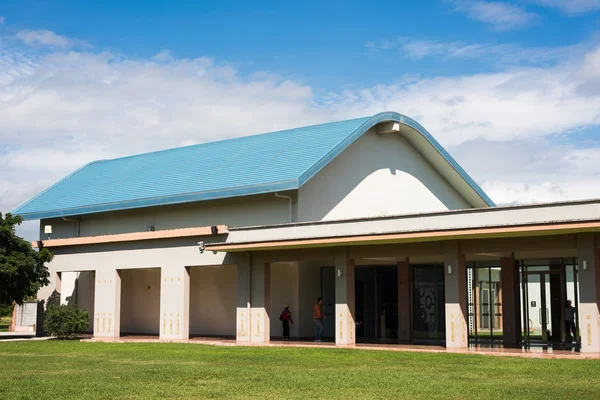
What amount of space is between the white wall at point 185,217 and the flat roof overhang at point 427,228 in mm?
1981

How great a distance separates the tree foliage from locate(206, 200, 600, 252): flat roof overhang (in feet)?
26.1

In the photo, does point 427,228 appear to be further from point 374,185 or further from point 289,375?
point 374,185

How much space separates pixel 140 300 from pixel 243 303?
959 cm

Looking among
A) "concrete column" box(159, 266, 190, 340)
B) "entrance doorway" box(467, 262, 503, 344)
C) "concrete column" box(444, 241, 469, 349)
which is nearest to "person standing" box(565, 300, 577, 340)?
"entrance doorway" box(467, 262, 503, 344)

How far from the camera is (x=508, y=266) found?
2727cm

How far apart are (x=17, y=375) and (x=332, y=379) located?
680cm

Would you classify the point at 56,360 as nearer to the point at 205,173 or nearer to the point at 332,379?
the point at 332,379

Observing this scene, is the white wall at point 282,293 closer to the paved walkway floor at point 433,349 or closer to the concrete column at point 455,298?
the paved walkway floor at point 433,349

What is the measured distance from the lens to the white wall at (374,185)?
31125mm

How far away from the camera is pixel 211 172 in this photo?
33.1 metres

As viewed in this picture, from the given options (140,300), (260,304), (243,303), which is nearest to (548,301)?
(260,304)

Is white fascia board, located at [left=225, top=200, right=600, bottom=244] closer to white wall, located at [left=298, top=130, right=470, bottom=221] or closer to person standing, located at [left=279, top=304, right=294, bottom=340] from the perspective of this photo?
white wall, located at [left=298, top=130, right=470, bottom=221]

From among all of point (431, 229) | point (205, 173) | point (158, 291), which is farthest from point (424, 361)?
point (158, 291)

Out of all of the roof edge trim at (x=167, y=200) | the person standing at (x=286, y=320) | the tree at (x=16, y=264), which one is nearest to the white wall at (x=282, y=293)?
the person standing at (x=286, y=320)
